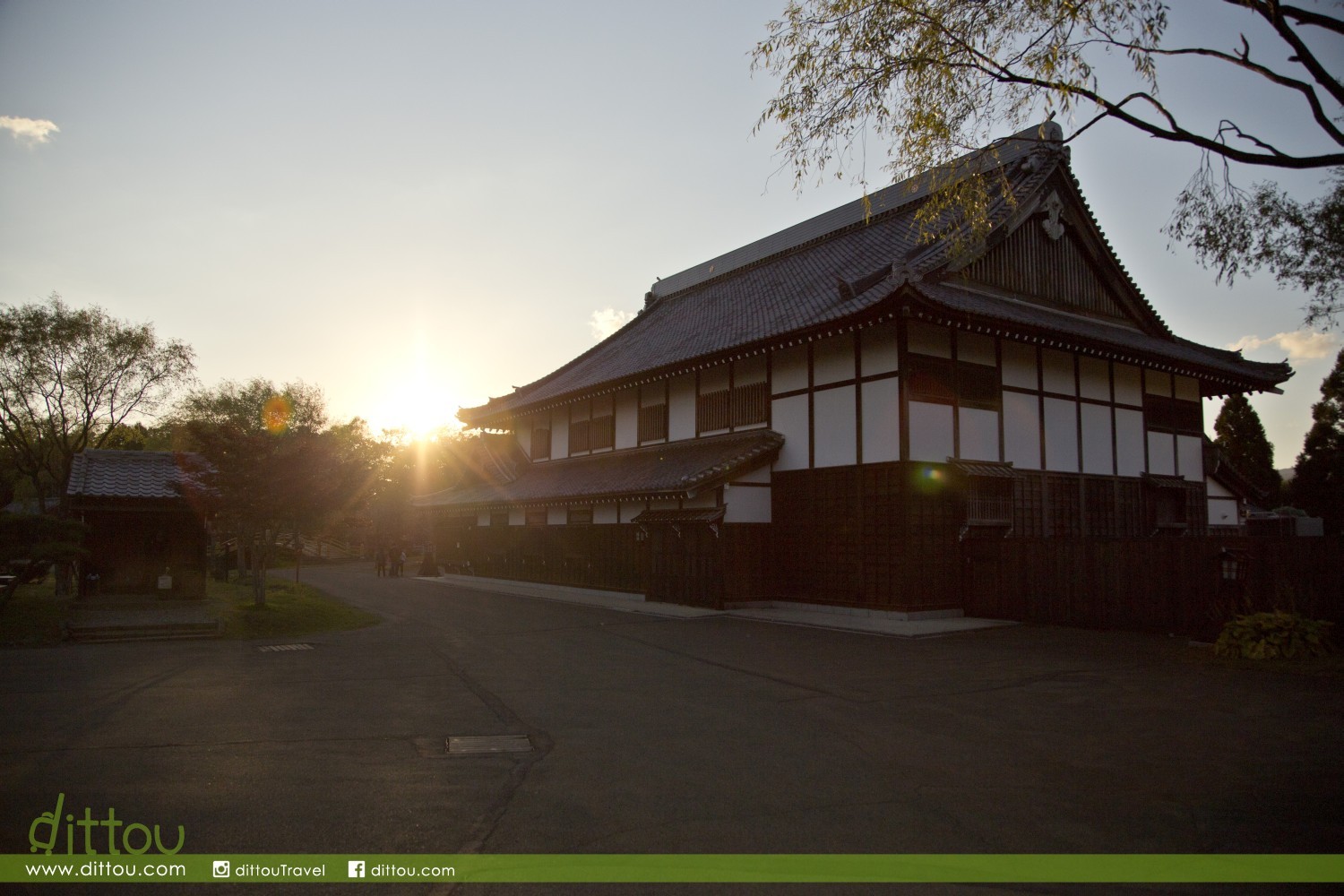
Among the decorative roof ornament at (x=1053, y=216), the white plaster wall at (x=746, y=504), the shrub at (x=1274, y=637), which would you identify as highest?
the decorative roof ornament at (x=1053, y=216)

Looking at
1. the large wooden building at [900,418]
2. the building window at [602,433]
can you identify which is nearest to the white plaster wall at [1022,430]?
the large wooden building at [900,418]

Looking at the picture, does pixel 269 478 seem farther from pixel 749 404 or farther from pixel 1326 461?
pixel 1326 461

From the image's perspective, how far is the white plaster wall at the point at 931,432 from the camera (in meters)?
17.1

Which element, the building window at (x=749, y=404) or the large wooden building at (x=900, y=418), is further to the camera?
the building window at (x=749, y=404)

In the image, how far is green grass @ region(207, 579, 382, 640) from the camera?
16375 mm

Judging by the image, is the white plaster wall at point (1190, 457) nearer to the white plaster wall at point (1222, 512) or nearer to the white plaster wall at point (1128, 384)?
the white plaster wall at point (1222, 512)

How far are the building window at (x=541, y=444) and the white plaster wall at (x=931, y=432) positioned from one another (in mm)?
17750

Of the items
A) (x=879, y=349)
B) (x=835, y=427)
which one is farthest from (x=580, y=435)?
(x=879, y=349)

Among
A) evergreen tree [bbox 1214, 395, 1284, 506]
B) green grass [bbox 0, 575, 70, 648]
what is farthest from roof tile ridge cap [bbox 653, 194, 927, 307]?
evergreen tree [bbox 1214, 395, 1284, 506]

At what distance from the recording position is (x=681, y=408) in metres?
24.2

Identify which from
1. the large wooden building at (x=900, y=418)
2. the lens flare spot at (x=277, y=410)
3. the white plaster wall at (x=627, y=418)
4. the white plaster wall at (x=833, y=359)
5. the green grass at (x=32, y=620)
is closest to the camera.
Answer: the green grass at (x=32, y=620)

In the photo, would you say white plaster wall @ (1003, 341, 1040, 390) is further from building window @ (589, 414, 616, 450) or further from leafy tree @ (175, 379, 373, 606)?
leafy tree @ (175, 379, 373, 606)

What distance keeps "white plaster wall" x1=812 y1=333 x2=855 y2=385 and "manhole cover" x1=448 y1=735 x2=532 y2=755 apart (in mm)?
12956

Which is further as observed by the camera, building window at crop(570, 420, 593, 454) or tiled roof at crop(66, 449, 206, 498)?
building window at crop(570, 420, 593, 454)
